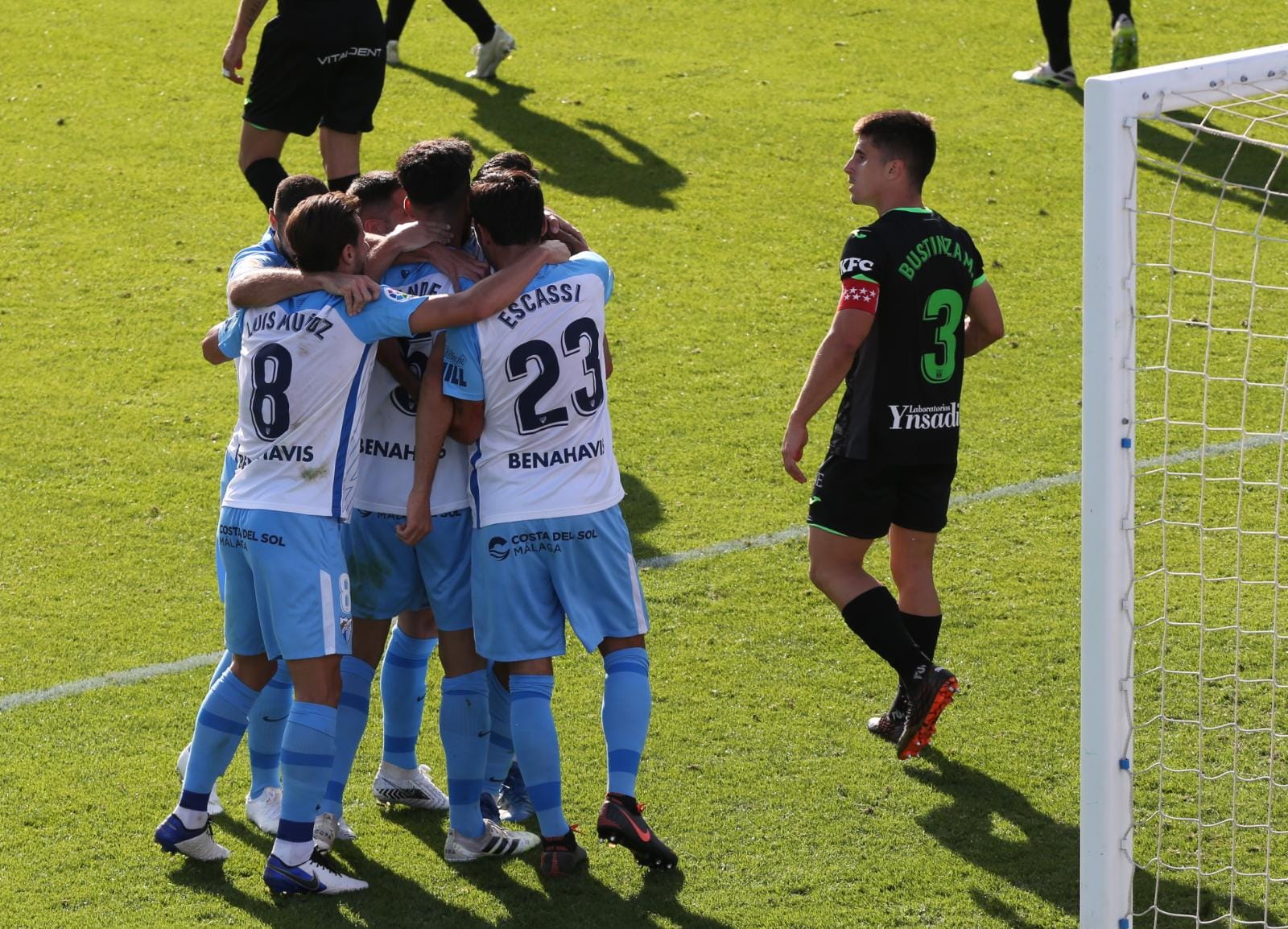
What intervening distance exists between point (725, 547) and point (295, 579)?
259 cm

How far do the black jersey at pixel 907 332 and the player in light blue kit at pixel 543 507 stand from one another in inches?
35.8

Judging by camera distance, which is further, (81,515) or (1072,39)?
(1072,39)

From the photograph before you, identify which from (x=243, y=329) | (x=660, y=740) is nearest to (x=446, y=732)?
(x=660, y=740)

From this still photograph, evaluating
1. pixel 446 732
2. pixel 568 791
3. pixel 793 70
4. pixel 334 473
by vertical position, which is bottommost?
pixel 568 791

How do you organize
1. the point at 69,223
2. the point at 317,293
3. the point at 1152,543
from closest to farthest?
1. the point at 317,293
2. the point at 1152,543
3. the point at 69,223

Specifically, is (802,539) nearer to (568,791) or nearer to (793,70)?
(568,791)

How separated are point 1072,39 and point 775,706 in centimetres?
858

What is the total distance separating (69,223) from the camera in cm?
918

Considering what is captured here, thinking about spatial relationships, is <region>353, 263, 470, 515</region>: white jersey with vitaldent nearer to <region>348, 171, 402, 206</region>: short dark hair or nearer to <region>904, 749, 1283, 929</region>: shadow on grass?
<region>348, 171, 402, 206</region>: short dark hair

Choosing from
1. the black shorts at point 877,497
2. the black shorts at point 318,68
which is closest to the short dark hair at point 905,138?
the black shorts at point 877,497

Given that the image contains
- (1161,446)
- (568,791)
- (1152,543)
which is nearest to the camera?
(568,791)

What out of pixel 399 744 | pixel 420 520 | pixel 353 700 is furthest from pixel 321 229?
pixel 399 744

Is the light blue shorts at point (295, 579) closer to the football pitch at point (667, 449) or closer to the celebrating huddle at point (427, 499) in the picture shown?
the celebrating huddle at point (427, 499)

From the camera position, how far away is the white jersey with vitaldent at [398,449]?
4.28 metres
